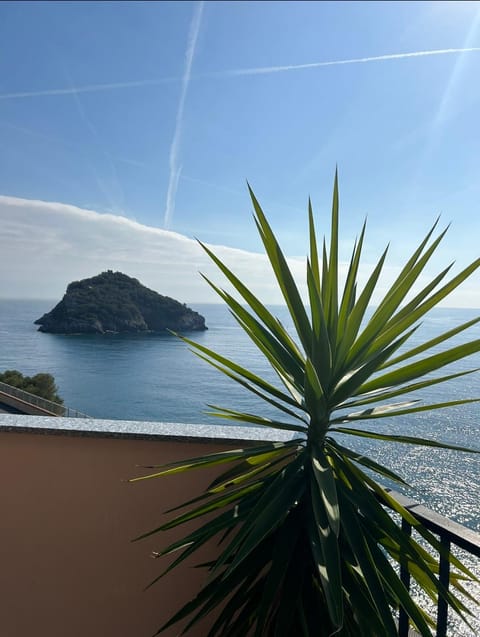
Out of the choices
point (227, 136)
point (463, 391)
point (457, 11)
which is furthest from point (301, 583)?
point (227, 136)

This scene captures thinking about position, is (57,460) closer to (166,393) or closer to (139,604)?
(139,604)

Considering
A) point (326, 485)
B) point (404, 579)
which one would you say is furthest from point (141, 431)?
point (404, 579)

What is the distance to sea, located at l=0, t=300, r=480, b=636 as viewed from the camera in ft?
77.9

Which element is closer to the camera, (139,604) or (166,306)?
(139,604)

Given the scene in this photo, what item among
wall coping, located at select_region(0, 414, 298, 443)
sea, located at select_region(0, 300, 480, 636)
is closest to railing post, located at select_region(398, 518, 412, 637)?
wall coping, located at select_region(0, 414, 298, 443)

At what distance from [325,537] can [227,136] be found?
36113 mm

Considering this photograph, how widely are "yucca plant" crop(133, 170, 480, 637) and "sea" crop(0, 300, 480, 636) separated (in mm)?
20860

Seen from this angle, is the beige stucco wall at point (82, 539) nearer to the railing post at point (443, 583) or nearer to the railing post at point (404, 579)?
the railing post at point (404, 579)

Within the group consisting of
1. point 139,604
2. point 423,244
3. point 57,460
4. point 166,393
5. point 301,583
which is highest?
point 423,244

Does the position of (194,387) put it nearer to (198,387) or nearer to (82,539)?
(198,387)

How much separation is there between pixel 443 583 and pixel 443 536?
5.2 inches

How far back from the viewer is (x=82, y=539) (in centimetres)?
173

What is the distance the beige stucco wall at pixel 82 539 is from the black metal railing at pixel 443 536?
2.29 feet

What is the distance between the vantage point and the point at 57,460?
171cm
